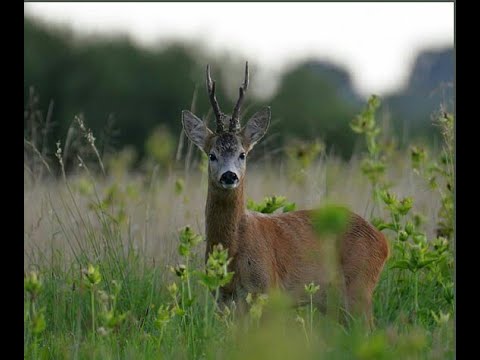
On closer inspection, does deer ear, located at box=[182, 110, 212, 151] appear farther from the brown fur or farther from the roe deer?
the brown fur

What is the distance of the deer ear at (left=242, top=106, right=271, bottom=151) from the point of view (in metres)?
5.81

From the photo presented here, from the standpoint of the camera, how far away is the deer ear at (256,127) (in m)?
5.81

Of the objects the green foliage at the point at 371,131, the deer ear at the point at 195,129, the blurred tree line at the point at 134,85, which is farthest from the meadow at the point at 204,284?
the blurred tree line at the point at 134,85

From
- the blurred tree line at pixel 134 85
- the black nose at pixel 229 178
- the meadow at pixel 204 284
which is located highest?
the blurred tree line at pixel 134 85

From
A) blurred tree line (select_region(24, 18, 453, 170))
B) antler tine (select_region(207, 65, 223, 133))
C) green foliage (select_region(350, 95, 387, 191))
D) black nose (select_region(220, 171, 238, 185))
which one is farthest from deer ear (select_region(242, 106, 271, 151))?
blurred tree line (select_region(24, 18, 453, 170))

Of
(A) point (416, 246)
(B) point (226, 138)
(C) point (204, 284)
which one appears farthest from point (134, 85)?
(C) point (204, 284)

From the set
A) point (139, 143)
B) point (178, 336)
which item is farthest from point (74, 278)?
point (139, 143)

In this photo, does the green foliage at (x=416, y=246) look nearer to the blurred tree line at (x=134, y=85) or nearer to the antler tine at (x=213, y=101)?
the antler tine at (x=213, y=101)

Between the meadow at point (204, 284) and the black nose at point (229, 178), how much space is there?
42 centimetres

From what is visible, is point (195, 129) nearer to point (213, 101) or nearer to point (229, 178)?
point (213, 101)

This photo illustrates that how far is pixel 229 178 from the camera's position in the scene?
5391 millimetres

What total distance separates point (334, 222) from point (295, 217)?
3203 mm
